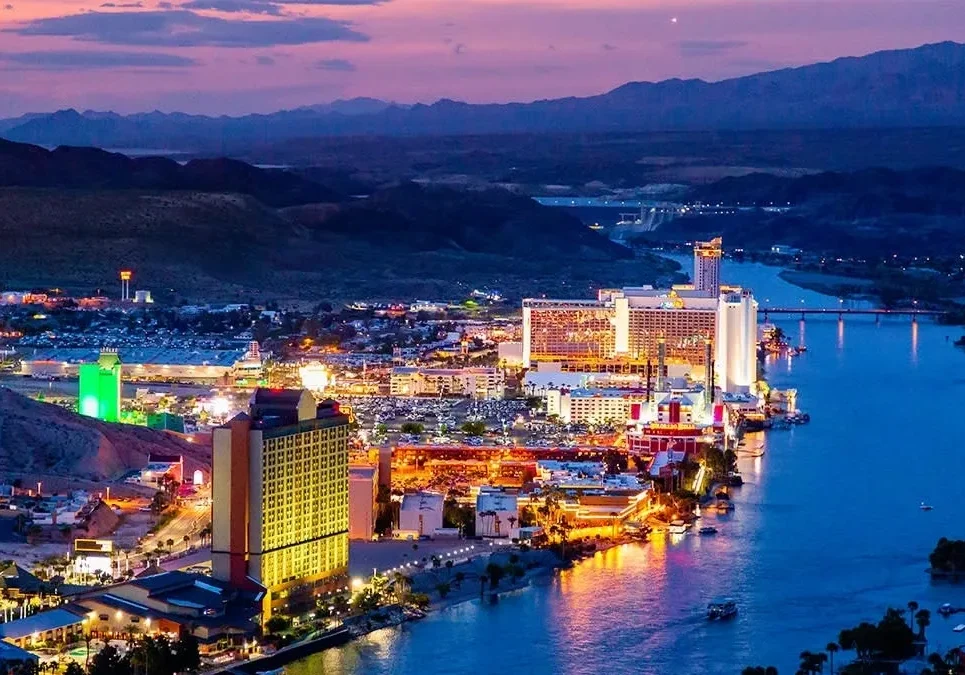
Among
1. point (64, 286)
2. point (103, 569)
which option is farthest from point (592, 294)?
point (103, 569)

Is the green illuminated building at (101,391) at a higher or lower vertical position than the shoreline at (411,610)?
higher

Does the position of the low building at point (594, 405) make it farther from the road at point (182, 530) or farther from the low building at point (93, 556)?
the low building at point (93, 556)

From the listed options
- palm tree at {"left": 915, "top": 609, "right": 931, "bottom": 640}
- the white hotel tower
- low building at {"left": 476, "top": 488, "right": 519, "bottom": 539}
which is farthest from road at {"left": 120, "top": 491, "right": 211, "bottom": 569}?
the white hotel tower

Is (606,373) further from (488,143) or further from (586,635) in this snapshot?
(488,143)

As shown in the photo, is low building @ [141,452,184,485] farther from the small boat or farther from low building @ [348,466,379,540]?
the small boat

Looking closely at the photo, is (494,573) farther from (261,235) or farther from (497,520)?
(261,235)

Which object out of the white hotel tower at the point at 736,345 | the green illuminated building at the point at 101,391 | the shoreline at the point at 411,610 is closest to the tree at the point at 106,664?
the shoreline at the point at 411,610
